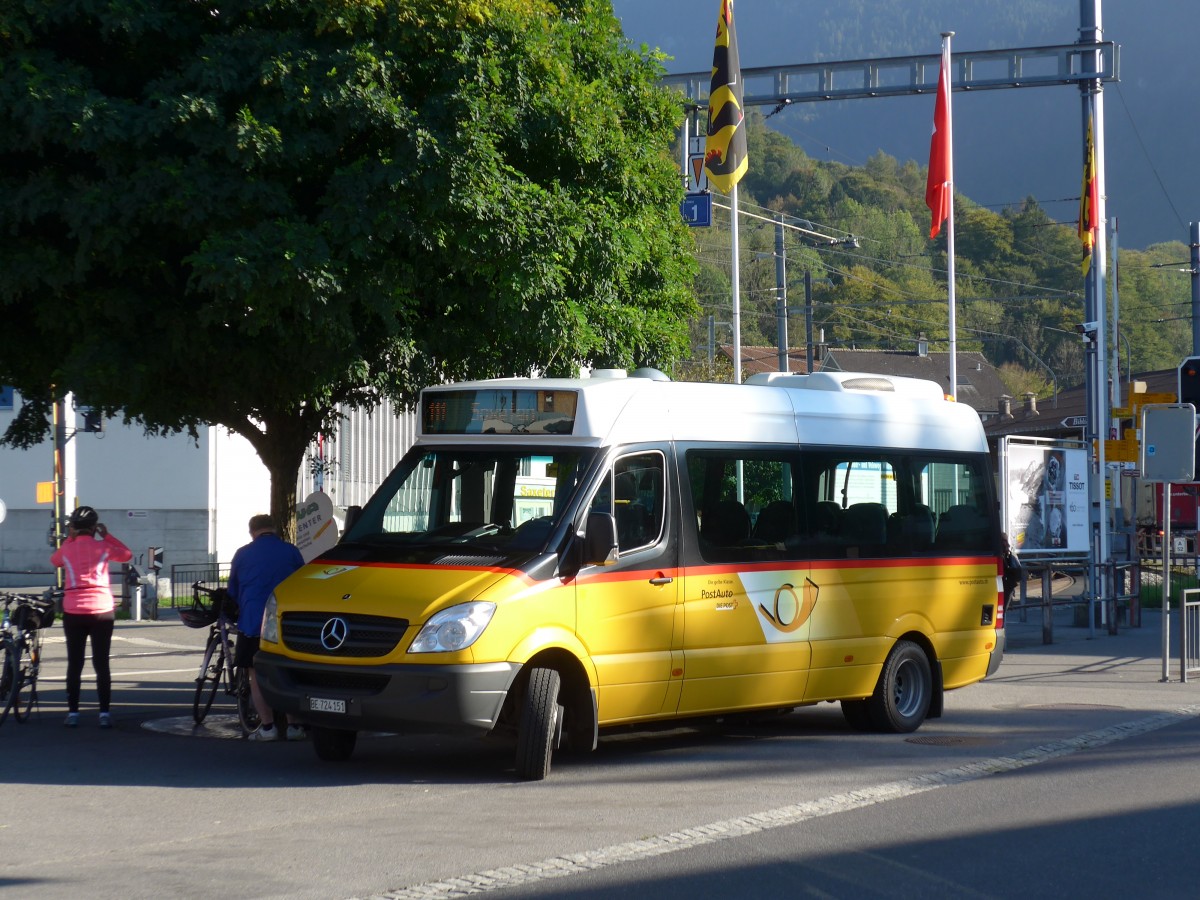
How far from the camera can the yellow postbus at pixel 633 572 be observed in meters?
9.86

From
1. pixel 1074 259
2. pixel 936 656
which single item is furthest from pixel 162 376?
pixel 1074 259

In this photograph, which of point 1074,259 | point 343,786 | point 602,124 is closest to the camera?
point 343,786

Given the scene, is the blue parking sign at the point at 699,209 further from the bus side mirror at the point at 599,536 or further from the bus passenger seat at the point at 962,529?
the bus side mirror at the point at 599,536

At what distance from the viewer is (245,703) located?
1209cm

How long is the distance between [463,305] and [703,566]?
2.94 meters

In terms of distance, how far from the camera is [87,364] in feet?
36.4

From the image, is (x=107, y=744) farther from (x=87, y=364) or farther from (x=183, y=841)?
(x=183, y=841)

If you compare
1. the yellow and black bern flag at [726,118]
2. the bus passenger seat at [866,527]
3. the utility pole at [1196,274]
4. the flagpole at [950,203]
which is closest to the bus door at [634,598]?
the bus passenger seat at [866,527]

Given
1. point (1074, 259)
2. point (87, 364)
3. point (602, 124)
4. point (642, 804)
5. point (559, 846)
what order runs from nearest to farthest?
1. point (559, 846)
2. point (642, 804)
3. point (87, 364)
4. point (602, 124)
5. point (1074, 259)

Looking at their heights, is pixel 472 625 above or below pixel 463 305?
below

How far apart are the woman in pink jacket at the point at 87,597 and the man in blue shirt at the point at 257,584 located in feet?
3.92

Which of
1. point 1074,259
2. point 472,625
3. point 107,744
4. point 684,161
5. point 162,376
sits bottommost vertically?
point 107,744

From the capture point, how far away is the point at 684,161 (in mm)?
25375

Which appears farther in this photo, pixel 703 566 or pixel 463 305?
pixel 463 305
